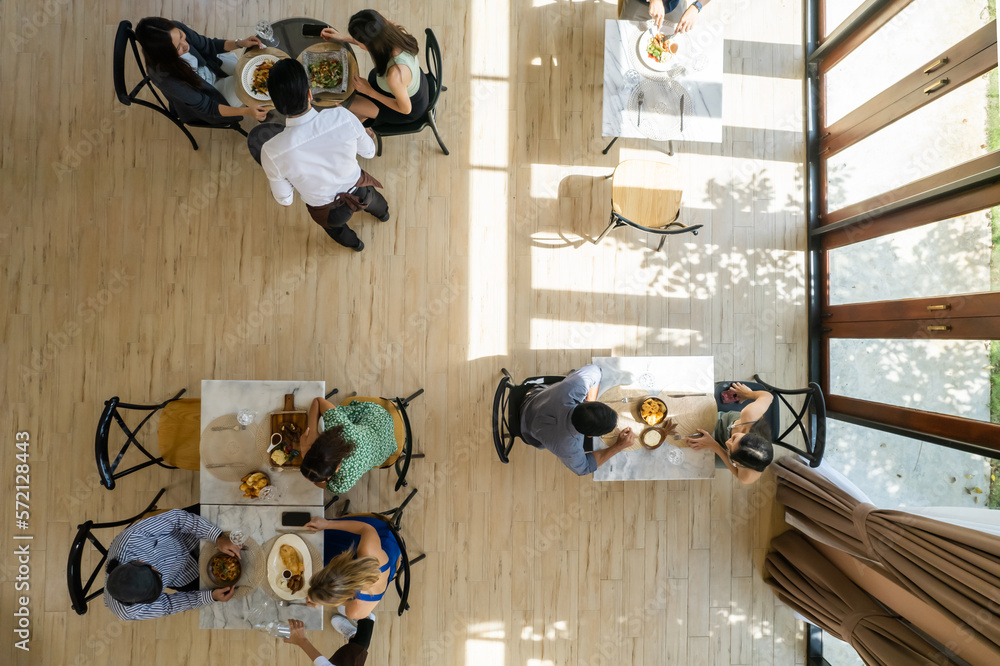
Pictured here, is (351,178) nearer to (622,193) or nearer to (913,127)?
(622,193)

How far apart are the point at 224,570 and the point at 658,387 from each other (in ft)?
9.35

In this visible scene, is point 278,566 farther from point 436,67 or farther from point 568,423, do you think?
point 436,67

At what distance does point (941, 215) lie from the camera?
120 inches

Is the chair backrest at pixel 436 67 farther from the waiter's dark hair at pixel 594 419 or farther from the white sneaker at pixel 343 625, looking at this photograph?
the white sneaker at pixel 343 625

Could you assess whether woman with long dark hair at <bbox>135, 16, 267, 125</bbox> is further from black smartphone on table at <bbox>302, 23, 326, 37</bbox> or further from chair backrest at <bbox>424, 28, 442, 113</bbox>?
chair backrest at <bbox>424, 28, 442, 113</bbox>

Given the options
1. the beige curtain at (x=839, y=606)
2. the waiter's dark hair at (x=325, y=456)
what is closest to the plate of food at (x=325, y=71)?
the waiter's dark hair at (x=325, y=456)

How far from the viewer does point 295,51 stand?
3.27 m

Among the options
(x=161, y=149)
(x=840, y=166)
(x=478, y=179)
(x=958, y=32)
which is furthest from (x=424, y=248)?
(x=958, y=32)

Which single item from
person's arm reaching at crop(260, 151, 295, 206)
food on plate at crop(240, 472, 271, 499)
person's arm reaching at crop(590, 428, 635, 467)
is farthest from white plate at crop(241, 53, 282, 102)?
person's arm reaching at crop(590, 428, 635, 467)

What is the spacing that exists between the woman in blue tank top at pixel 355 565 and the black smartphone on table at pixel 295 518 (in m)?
0.06

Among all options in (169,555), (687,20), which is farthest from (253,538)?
(687,20)

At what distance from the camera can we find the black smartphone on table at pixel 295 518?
301cm

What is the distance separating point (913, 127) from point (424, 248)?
11.2 ft

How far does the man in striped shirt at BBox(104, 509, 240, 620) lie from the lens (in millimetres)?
2811
